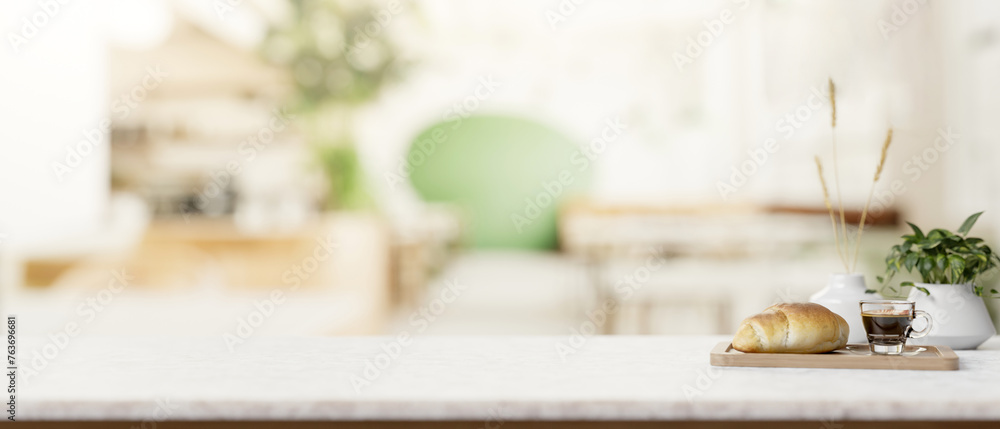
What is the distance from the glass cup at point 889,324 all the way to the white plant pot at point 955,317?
4.7 inches

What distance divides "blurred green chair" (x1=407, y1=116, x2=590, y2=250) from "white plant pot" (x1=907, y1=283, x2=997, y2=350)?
9113 mm

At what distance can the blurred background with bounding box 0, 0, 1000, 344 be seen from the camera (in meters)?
3.71

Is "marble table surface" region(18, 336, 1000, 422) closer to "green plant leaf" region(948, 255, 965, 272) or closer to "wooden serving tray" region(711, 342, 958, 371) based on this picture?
"wooden serving tray" region(711, 342, 958, 371)

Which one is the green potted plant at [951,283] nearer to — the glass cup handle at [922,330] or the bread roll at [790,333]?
the glass cup handle at [922,330]

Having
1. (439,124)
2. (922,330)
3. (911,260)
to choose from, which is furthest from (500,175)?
(922,330)

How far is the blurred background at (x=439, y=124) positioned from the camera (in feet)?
12.2

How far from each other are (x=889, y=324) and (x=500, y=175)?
9563mm

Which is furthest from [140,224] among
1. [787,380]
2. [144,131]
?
[787,380]

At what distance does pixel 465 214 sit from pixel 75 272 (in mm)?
6319

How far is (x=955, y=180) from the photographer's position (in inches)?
133

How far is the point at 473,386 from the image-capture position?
0.97 m

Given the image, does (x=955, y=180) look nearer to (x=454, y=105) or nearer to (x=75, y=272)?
(x=75, y=272)

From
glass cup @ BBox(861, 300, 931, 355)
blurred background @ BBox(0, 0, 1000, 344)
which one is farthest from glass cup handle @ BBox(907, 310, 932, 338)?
blurred background @ BBox(0, 0, 1000, 344)

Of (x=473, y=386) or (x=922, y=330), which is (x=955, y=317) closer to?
(x=922, y=330)
